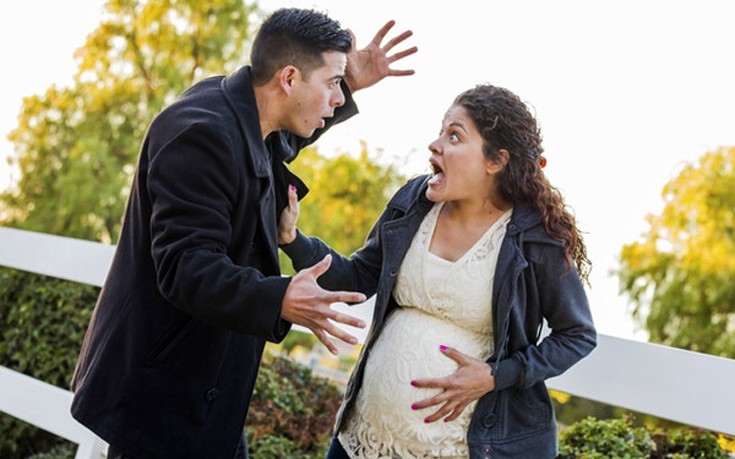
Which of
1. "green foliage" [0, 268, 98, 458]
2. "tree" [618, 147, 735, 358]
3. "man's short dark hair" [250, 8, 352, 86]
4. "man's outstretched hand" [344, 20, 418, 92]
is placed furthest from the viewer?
"tree" [618, 147, 735, 358]

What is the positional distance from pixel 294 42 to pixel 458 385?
0.91 metres

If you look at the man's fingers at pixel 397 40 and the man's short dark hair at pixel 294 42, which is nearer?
the man's short dark hair at pixel 294 42

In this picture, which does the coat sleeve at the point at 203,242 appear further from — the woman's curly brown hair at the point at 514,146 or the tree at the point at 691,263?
the tree at the point at 691,263

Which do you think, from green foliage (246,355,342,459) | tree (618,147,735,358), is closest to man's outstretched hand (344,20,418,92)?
green foliage (246,355,342,459)

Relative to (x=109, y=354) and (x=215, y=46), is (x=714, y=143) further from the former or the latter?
(x=109, y=354)

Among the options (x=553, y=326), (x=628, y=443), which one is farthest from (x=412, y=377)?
(x=628, y=443)

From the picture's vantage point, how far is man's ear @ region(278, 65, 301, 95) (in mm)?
2484

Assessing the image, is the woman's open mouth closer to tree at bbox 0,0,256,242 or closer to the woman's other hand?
the woman's other hand

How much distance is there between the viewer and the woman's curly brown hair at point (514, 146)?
8.30ft

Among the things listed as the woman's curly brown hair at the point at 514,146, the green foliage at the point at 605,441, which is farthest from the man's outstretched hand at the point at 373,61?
the green foliage at the point at 605,441

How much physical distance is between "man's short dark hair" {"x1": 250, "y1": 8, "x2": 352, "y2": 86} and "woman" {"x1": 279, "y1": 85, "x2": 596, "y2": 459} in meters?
0.36

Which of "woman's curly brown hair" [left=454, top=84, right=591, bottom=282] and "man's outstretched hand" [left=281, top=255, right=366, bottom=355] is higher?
"woman's curly brown hair" [left=454, top=84, right=591, bottom=282]

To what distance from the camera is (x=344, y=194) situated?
18.3 meters

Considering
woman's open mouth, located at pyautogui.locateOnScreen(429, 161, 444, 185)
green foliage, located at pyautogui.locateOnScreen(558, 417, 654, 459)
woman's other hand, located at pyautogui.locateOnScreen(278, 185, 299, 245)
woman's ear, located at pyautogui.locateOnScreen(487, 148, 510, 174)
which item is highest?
woman's ear, located at pyautogui.locateOnScreen(487, 148, 510, 174)
